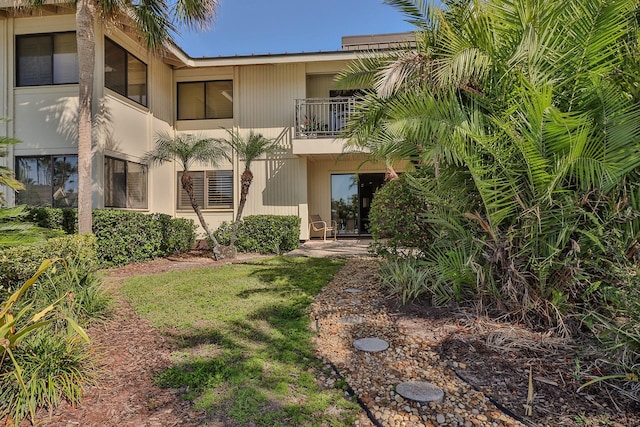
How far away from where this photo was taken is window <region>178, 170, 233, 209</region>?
43.2 feet

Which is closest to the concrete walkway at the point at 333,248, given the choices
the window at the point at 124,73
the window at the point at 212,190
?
the window at the point at 212,190

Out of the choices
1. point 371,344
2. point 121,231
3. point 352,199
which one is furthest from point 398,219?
point 352,199

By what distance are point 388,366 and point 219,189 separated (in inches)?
433

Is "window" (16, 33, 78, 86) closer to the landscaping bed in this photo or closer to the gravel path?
the landscaping bed

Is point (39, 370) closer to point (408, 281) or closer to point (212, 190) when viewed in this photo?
point (408, 281)

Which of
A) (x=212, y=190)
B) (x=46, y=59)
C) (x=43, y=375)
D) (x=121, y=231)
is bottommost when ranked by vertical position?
(x=43, y=375)

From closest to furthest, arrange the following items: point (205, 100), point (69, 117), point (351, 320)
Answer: point (351, 320), point (69, 117), point (205, 100)

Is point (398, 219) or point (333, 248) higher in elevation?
point (398, 219)

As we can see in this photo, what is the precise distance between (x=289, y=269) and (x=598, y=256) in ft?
17.9

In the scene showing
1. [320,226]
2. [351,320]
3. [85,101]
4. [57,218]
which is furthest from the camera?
[320,226]

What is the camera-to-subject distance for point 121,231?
8.65 metres

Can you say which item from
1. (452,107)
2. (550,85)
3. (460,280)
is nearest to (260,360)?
(460,280)

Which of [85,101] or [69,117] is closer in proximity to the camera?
[85,101]

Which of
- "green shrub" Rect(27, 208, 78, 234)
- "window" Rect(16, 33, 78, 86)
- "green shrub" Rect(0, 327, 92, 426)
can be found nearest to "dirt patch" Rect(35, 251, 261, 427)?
"green shrub" Rect(0, 327, 92, 426)
